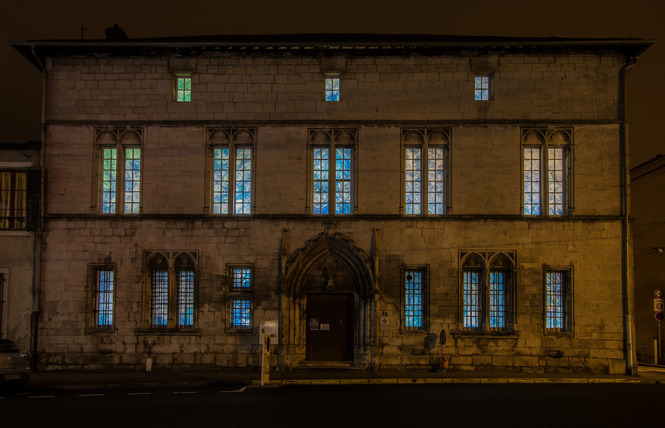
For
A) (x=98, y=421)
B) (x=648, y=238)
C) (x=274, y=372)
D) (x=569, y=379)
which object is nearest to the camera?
(x=98, y=421)

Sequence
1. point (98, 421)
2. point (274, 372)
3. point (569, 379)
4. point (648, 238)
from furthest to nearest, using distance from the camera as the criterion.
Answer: point (648, 238)
point (274, 372)
point (569, 379)
point (98, 421)

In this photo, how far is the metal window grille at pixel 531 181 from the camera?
66.9 ft

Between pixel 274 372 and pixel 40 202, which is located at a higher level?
pixel 40 202

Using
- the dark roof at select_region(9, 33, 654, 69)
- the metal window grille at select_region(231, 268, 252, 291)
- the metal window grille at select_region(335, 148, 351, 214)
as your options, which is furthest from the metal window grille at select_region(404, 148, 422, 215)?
the metal window grille at select_region(231, 268, 252, 291)

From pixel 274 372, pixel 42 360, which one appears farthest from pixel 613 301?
pixel 42 360

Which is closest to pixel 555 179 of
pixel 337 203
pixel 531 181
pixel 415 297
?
pixel 531 181

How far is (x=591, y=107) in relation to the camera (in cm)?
2027

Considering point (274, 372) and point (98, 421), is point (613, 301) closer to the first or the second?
point (274, 372)

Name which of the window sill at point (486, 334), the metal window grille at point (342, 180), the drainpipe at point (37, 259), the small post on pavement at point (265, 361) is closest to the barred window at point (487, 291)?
the window sill at point (486, 334)

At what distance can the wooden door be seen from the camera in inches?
794

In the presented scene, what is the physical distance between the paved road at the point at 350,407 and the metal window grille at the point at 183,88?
9.77 m

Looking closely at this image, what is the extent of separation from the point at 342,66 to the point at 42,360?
46.0 ft

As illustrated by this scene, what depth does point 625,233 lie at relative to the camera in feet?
65.5

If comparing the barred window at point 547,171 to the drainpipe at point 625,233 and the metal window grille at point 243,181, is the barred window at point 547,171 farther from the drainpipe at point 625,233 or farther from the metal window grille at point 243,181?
the metal window grille at point 243,181
